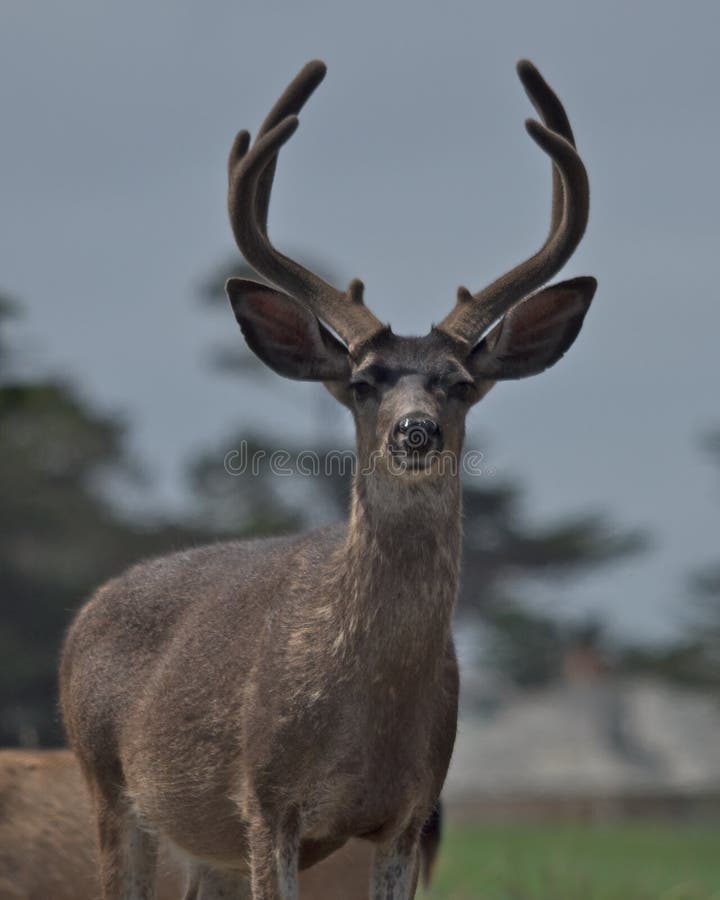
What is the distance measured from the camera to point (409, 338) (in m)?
9.76

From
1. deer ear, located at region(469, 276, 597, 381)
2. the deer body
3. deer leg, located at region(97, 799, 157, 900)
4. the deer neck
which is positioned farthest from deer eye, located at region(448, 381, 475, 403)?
deer leg, located at region(97, 799, 157, 900)

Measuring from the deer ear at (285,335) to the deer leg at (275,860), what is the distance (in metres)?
2.02

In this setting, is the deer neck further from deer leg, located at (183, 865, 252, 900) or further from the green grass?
the green grass

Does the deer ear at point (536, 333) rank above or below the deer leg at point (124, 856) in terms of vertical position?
above

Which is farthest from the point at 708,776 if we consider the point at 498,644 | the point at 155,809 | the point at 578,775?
the point at 155,809

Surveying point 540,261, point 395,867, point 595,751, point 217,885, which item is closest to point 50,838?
point 217,885

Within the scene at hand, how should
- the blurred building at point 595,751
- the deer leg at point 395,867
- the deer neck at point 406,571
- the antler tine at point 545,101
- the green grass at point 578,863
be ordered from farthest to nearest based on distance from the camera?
the blurred building at point 595,751
the green grass at point 578,863
the antler tine at point 545,101
the deer leg at point 395,867
the deer neck at point 406,571

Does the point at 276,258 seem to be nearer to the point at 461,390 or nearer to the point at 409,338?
the point at 409,338

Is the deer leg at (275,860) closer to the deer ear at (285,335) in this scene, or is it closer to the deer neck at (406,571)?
the deer neck at (406,571)

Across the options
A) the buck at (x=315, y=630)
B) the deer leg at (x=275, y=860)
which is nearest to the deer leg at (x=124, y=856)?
the buck at (x=315, y=630)

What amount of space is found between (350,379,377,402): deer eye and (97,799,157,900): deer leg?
2.37m

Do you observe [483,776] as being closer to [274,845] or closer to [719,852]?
[719,852]

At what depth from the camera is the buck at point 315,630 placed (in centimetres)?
916

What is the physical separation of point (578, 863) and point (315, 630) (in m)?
26.6
